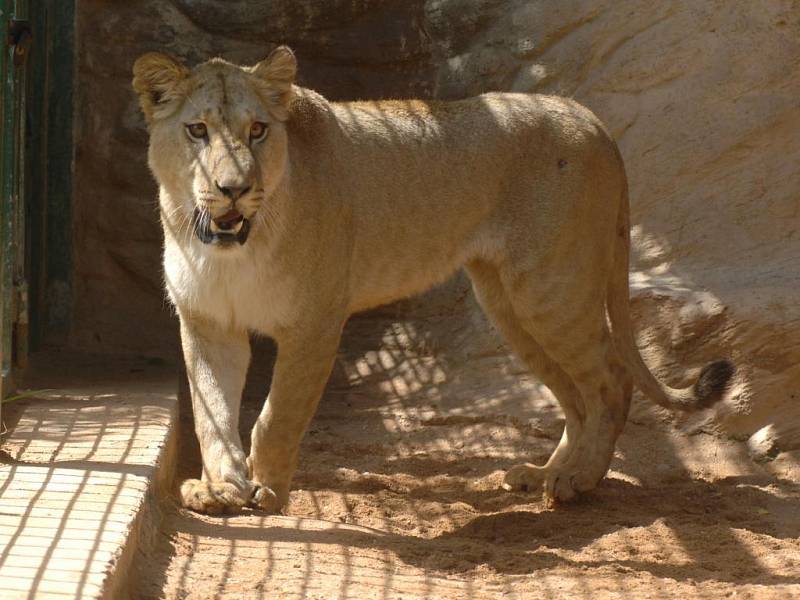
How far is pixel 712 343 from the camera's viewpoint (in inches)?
230

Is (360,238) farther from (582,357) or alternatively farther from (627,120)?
(627,120)

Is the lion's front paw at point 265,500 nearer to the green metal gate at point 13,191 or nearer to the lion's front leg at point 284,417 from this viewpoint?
the lion's front leg at point 284,417

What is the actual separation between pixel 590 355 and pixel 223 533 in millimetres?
2007

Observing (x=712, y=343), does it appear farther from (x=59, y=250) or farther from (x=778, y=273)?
(x=59, y=250)

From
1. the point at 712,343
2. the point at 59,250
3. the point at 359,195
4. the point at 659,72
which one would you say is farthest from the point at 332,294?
the point at 59,250

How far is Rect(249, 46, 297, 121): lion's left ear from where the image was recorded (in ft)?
15.2

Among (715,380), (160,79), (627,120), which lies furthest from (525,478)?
(160,79)

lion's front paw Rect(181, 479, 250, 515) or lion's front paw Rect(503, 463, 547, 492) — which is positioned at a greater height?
lion's front paw Rect(181, 479, 250, 515)

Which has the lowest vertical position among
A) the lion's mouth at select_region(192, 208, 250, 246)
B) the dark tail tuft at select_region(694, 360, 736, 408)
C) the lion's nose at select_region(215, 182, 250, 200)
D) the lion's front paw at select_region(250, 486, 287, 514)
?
the lion's front paw at select_region(250, 486, 287, 514)

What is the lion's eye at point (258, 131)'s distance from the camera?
449cm

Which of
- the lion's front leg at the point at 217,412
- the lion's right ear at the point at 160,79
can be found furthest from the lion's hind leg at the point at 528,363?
the lion's right ear at the point at 160,79

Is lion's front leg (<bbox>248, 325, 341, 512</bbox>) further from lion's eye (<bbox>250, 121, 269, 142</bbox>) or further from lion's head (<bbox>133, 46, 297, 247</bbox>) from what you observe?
lion's eye (<bbox>250, 121, 269, 142</bbox>)

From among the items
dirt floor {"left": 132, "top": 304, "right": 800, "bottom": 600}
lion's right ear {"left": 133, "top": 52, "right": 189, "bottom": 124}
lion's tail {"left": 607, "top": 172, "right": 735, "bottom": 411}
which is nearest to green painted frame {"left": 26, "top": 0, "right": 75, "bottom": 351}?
dirt floor {"left": 132, "top": 304, "right": 800, "bottom": 600}

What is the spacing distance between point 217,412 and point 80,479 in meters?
0.72
